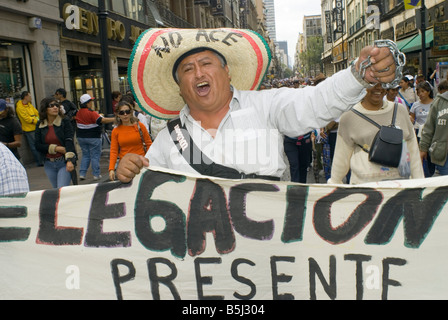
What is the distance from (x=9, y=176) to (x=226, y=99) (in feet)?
4.28

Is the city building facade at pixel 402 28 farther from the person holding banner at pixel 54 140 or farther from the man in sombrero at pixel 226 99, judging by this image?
the man in sombrero at pixel 226 99

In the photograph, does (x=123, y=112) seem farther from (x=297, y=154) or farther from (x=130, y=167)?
(x=130, y=167)

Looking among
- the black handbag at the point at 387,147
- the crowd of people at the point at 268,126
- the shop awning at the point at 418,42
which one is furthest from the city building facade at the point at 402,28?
the black handbag at the point at 387,147

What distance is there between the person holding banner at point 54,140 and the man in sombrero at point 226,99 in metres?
3.30

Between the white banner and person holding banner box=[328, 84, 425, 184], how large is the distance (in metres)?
1.32

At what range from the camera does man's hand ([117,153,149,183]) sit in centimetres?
234

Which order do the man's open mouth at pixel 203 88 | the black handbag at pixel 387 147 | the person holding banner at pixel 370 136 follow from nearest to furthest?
the man's open mouth at pixel 203 88
the black handbag at pixel 387 147
the person holding banner at pixel 370 136

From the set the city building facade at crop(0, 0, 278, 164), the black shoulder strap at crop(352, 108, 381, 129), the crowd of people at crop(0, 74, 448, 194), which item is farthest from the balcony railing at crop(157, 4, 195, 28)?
the black shoulder strap at crop(352, 108, 381, 129)

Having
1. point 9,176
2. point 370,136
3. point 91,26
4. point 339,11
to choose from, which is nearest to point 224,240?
point 9,176

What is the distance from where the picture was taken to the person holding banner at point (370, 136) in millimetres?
3520

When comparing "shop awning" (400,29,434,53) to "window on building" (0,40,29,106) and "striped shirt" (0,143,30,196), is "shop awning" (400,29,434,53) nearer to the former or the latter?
"window on building" (0,40,29,106)

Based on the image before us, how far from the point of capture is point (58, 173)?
6.07 m
